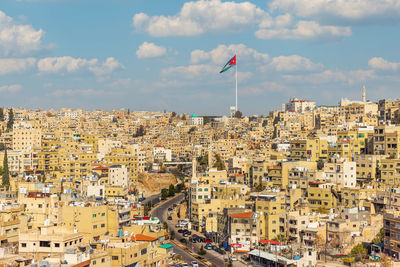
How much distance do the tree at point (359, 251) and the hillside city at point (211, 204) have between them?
0.07 m

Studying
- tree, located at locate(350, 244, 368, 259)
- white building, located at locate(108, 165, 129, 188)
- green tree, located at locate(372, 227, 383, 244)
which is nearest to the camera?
tree, located at locate(350, 244, 368, 259)

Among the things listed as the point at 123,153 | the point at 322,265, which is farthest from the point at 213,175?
the point at 322,265

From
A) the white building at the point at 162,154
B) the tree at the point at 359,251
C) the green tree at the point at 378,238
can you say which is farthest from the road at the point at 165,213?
the white building at the point at 162,154

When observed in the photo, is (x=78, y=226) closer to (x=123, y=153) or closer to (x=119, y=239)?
(x=119, y=239)

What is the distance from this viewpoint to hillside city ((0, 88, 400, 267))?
32781 mm

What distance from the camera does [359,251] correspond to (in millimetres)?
35750

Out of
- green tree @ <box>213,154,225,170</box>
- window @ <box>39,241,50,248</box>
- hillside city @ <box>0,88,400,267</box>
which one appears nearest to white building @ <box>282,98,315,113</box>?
hillside city @ <box>0,88,400,267</box>

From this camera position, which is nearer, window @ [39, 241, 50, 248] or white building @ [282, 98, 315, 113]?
window @ [39, 241, 50, 248]

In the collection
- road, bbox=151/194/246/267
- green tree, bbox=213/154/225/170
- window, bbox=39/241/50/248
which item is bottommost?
road, bbox=151/194/246/267

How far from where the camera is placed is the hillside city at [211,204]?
32.8m

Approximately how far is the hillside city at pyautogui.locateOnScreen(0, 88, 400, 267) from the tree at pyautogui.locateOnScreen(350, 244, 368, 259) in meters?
0.07

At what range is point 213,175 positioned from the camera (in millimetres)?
56469

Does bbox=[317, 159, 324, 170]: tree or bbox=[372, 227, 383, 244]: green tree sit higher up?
bbox=[317, 159, 324, 170]: tree

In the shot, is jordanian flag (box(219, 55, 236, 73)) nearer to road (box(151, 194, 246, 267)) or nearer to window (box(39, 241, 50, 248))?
road (box(151, 194, 246, 267))
